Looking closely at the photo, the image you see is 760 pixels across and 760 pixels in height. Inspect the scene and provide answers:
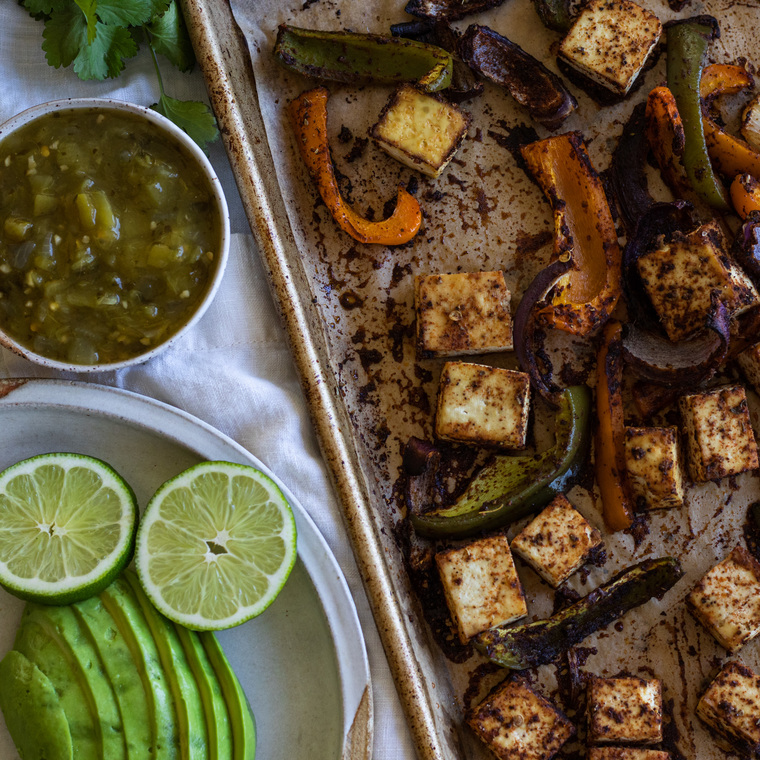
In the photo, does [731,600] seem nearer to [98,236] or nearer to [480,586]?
[480,586]

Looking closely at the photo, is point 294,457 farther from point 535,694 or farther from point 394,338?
point 535,694

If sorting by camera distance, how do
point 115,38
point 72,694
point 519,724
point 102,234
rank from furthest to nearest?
point 519,724
point 115,38
point 72,694
point 102,234

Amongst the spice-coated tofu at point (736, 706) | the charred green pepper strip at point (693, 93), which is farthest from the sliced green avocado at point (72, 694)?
the charred green pepper strip at point (693, 93)

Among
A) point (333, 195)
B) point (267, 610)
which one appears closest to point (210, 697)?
point (267, 610)

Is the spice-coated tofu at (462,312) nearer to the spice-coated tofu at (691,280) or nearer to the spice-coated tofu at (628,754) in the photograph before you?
the spice-coated tofu at (691,280)

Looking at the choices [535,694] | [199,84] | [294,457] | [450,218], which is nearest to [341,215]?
[450,218]

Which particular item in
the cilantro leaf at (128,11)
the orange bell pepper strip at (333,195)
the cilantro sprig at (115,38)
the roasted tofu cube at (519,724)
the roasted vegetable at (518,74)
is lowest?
the roasted tofu cube at (519,724)

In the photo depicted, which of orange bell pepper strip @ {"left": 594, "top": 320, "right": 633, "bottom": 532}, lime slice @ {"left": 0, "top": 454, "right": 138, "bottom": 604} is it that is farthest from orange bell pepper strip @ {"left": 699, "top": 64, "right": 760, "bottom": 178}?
lime slice @ {"left": 0, "top": 454, "right": 138, "bottom": 604}
